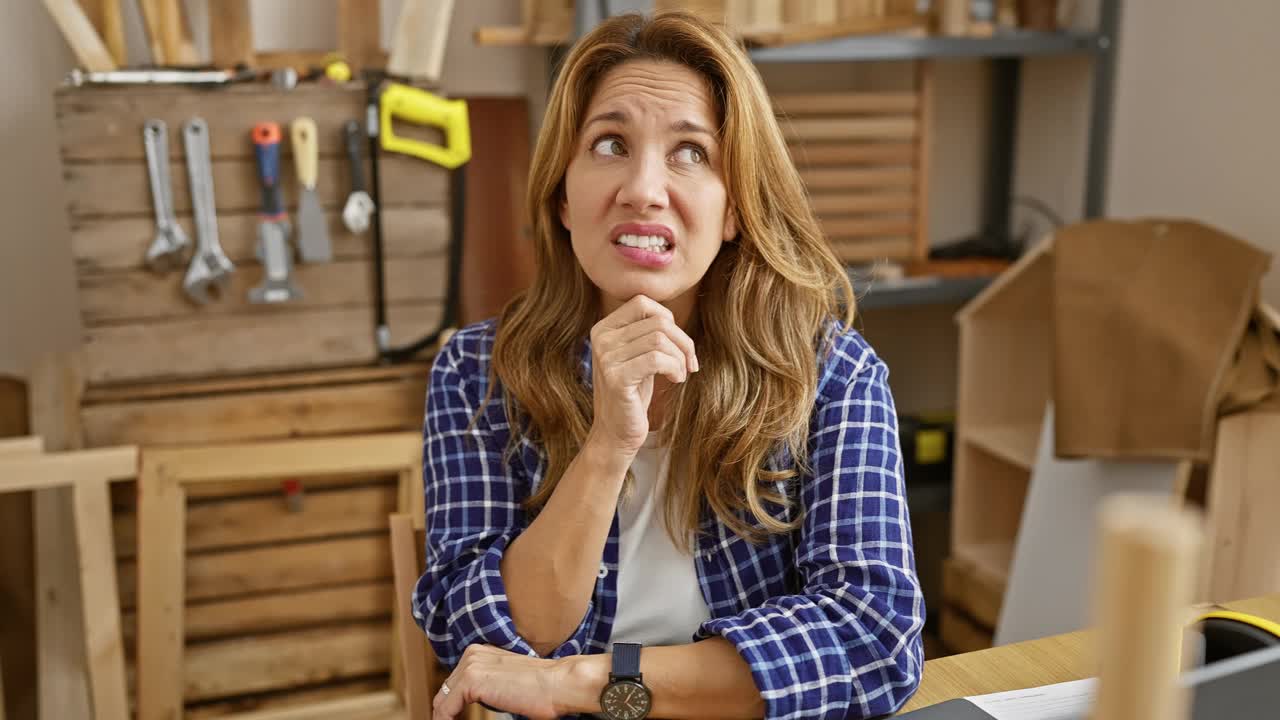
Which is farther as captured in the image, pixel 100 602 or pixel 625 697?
pixel 100 602

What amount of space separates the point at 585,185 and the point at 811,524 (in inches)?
17.2

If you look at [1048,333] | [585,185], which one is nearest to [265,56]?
[585,185]

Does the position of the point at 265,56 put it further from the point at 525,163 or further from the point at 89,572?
the point at 89,572

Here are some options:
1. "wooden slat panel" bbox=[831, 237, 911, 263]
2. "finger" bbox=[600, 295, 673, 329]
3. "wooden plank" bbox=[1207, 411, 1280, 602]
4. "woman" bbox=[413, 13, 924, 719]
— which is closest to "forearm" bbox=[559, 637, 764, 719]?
"woman" bbox=[413, 13, 924, 719]

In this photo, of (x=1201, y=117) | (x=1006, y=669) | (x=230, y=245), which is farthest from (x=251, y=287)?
(x=1201, y=117)

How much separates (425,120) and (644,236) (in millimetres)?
1033

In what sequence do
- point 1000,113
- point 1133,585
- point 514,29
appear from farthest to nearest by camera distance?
point 1000,113 → point 514,29 → point 1133,585

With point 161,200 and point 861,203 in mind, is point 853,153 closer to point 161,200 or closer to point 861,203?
point 861,203

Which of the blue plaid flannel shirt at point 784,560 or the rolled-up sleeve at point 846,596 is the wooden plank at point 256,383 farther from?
the rolled-up sleeve at point 846,596

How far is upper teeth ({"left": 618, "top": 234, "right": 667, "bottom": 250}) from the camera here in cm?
111

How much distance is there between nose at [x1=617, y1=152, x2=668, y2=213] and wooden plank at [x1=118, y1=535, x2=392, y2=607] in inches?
47.6

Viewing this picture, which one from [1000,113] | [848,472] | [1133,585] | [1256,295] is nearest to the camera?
[1133,585]

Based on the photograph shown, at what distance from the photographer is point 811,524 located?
3.71 feet

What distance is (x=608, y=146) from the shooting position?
45.6 inches
